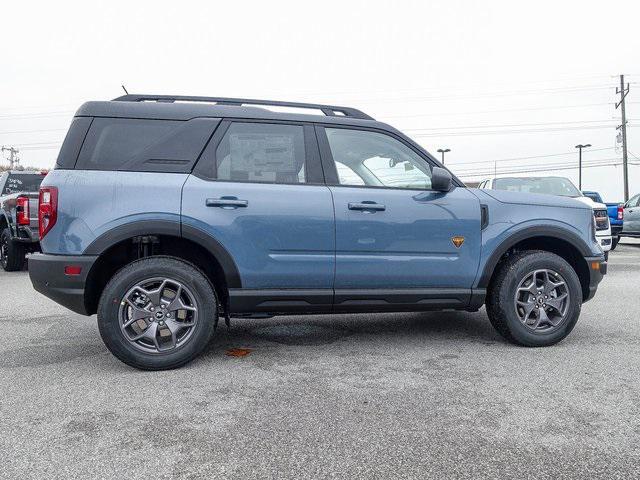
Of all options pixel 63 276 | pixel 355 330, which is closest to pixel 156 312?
pixel 63 276

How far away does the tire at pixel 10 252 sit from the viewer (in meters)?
9.84

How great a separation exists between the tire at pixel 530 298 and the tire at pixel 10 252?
872 centimetres

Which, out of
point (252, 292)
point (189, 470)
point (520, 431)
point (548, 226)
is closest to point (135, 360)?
point (252, 292)

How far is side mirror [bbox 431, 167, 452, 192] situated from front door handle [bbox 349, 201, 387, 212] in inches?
17.4

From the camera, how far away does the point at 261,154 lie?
13.5 feet

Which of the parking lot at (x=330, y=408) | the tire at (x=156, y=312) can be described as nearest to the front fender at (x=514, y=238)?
the parking lot at (x=330, y=408)

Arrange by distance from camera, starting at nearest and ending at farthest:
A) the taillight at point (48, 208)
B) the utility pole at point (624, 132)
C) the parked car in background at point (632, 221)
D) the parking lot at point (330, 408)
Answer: the parking lot at point (330, 408), the taillight at point (48, 208), the parked car in background at point (632, 221), the utility pole at point (624, 132)

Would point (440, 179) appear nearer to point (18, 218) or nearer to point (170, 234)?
point (170, 234)

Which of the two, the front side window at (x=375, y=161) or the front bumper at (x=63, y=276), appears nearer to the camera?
the front bumper at (x=63, y=276)

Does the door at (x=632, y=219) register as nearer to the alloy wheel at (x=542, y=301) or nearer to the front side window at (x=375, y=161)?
the alloy wheel at (x=542, y=301)

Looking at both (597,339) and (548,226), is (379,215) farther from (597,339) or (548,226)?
(597,339)

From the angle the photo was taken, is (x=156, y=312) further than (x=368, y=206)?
No

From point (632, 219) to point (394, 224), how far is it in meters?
13.6

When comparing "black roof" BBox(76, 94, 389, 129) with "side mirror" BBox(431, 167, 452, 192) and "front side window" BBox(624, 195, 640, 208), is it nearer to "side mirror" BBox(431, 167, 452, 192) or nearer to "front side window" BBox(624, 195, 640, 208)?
"side mirror" BBox(431, 167, 452, 192)
